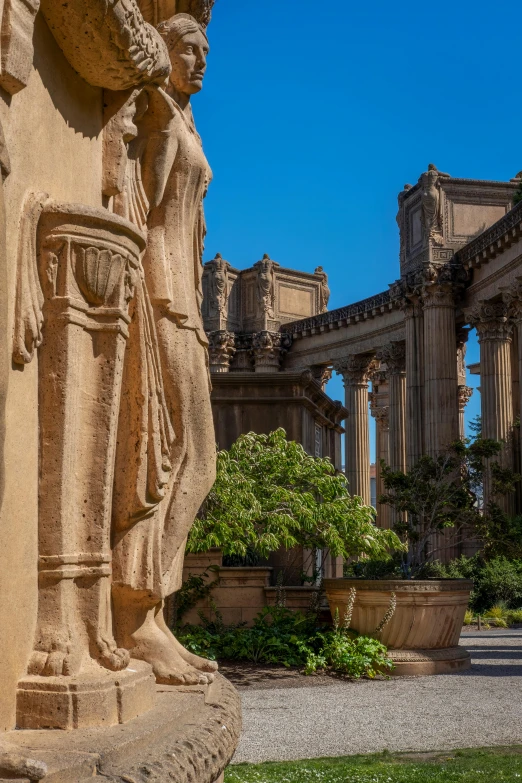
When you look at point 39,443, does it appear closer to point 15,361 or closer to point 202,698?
point 15,361

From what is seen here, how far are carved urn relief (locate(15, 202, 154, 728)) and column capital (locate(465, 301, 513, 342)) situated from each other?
111 ft

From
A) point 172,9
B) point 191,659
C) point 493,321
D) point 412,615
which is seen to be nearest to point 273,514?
point 412,615

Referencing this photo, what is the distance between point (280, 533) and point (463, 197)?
29.4 m

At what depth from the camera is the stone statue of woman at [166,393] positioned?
3910mm

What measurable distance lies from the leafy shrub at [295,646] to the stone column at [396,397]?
2904cm

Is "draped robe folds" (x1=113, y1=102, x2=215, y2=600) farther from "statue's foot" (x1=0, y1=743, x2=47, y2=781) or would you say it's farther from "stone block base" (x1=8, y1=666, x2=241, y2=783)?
"statue's foot" (x1=0, y1=743, x2=47, y2=781)

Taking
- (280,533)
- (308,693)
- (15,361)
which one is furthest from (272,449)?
(15,361)

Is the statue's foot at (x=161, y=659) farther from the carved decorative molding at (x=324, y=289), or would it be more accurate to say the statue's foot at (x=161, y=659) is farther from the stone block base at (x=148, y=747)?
the carved decorative molding at (x=324, y=289)

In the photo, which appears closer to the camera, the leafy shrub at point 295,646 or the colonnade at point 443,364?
the leafy shrub at point 295,646

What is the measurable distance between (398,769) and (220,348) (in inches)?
1785

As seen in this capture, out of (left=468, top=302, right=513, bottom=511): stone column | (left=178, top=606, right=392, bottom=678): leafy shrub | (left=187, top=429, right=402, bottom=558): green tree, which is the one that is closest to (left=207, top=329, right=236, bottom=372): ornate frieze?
(left=468, top=302, right=513, bottom=511): stone column

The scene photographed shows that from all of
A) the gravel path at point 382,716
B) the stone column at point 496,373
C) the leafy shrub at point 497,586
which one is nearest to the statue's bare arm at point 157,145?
the gravel path at point 382,716

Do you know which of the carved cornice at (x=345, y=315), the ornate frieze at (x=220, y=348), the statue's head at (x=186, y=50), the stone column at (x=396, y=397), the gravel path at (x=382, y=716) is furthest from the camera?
the ornate frieze at (x=220, y=348)

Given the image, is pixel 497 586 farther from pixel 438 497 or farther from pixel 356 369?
pixel 356 369
